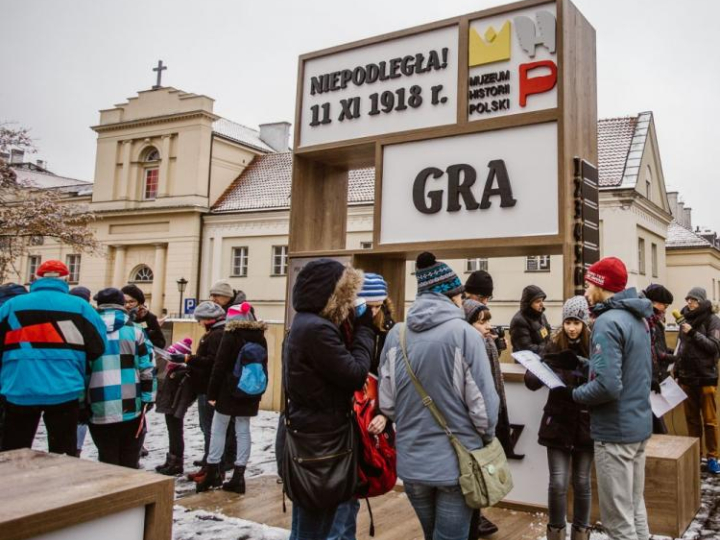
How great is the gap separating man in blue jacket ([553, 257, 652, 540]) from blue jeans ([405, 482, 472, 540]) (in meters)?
1.19

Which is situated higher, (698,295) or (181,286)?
(181,286)

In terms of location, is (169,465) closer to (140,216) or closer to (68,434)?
(68,434)

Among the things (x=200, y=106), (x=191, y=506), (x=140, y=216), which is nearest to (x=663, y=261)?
(x=200, y=106)

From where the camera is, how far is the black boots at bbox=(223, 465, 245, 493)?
6.35 m

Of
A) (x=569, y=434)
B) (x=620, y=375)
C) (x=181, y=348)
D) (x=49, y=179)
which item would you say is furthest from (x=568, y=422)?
(x=49, y=179)

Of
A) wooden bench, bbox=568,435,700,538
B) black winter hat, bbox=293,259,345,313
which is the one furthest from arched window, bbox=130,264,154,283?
black winter hat, bbox=293,259,345,313

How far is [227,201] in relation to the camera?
34.1 metres

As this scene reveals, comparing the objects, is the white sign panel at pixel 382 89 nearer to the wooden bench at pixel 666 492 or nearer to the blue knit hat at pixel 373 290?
the blue knit hat at pixel 373 290

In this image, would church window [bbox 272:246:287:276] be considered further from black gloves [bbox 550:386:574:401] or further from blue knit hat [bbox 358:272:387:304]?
blue knit hat [bbox 358:272:387:304]

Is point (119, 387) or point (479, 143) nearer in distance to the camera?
point (119, 387)

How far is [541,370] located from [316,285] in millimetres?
1887

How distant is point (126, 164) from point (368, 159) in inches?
1243

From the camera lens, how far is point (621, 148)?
26.7 meters

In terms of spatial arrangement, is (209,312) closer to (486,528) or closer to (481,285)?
(481,285)
